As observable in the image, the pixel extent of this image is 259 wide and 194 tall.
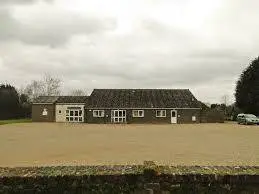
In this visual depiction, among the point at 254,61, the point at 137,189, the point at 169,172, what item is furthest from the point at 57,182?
the point at 254,61

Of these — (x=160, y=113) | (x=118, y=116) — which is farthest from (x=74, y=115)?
(x=160, y=113)

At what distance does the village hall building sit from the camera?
7112cm

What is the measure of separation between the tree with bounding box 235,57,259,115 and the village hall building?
30.9 ft

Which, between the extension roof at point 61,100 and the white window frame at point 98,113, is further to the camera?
the extension roof at point 61,100

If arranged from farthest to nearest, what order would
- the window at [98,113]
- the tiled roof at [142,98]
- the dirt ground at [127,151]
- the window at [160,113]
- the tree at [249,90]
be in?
1. the tree at [249,90]
2. the tiled roof at [142,98]
3. the window at [98,113]
4. the window at [160,113]
5. the dirt ground at [127,151]

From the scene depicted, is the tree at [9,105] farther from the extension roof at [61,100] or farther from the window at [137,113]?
the window at [137,113]

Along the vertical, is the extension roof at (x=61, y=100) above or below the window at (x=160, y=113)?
above

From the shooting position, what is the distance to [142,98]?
74.4 metres

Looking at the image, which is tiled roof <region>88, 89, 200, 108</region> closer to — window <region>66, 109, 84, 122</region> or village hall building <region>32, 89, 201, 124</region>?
village hall building <region>32, 89, 201, 124</region>

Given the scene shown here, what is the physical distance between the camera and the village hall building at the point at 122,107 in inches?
2800

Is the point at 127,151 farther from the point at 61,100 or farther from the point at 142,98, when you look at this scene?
the point at 61,100

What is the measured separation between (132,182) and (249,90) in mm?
72851

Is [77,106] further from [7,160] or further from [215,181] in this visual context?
[215,181]

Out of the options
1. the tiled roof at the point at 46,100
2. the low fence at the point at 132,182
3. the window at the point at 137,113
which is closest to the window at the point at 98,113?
the window at the point at 137,113
